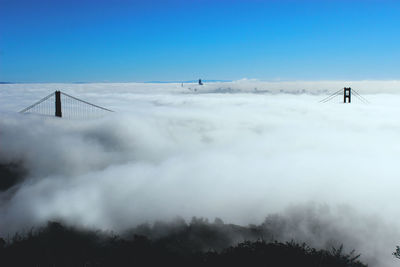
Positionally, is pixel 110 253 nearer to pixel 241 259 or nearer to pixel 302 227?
pixel 241 259

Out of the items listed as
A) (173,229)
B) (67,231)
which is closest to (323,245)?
(173,229)

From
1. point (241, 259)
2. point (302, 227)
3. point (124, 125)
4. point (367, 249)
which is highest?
point (124, 125)

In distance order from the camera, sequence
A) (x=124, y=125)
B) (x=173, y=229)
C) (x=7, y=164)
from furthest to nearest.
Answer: (x=124, y=125) < (x=7, y=164) < (x=173, y=229)

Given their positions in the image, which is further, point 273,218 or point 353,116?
point 353,116

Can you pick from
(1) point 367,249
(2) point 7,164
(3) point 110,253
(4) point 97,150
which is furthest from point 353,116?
(2) point 7,164

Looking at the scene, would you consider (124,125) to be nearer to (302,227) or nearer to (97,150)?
(97,150)

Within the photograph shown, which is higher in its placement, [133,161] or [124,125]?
[124,125]

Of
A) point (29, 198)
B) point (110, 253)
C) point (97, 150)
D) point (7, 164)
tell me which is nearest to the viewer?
point (110, 253)
